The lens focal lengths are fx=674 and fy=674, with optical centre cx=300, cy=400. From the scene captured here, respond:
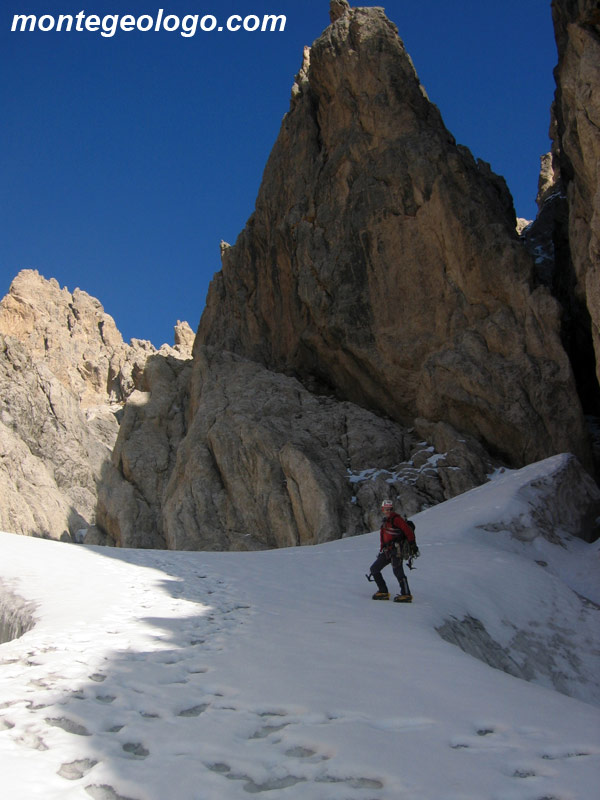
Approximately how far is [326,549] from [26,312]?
6757cm

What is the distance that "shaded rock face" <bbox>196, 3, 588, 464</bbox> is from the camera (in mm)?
26891

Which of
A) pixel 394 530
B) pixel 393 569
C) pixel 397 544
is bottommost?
pixel 393 569

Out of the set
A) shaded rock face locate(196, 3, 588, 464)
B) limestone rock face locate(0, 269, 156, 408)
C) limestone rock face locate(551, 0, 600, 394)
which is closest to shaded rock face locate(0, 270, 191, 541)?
limestone rock face locate(0, 269, 156, 408)

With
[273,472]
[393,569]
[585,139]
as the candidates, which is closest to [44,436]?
[273,472]

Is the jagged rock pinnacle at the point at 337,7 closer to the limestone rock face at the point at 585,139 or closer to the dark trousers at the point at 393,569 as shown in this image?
the limestone rock face at the point at 585,139

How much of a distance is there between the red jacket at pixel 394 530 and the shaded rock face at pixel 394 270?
1625cm

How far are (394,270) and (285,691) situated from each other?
26.4 metres

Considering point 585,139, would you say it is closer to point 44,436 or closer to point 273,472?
point 273,472

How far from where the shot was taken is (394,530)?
1138cm

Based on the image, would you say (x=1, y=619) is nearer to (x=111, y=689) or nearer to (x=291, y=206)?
(x=111, y=689)

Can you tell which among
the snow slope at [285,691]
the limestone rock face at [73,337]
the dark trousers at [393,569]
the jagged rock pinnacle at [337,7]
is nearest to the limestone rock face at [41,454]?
the limestone rock face at [73,337]

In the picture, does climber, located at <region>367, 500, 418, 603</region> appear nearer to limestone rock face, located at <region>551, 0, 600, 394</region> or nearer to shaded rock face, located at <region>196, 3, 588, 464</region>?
limestone rock face, located at <region>551, 0, 600, 394</region>

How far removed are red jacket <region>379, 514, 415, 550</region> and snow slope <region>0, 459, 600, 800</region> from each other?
110cm

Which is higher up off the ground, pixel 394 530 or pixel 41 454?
pixel 41 454
